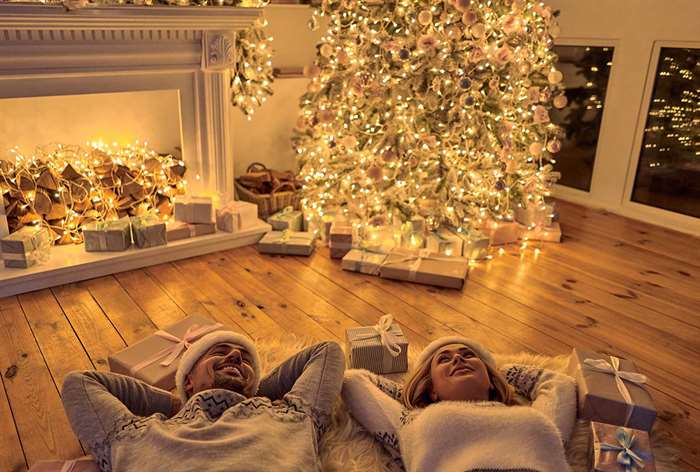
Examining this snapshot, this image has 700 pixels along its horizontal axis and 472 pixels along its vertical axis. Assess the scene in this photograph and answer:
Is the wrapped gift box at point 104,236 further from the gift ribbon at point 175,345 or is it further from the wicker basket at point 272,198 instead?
the gift ribbon at point 175,345

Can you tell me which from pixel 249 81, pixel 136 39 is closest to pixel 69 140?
pixel 136 39

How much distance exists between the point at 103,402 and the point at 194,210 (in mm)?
1752

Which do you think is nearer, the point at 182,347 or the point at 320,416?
the point at 320,416

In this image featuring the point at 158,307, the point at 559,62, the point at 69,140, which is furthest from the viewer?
the point at 559,62

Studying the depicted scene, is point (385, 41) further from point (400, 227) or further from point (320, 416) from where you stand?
point (320, 416)

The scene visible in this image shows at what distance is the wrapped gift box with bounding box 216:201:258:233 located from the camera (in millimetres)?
3354

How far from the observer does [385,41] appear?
10.1 feet

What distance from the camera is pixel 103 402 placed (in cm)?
164

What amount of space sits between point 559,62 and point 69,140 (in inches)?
133

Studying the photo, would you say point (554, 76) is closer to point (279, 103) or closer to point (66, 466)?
point (279, 103)

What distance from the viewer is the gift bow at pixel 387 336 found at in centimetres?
215

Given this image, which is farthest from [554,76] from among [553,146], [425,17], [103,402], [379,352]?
[103,402]

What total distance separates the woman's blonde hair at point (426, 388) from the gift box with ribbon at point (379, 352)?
0.31m

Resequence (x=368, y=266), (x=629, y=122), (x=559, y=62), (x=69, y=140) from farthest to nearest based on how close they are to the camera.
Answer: (x=559, y=62), (x=629, y=122), (x=69, y=140), (x=368, y=266)
